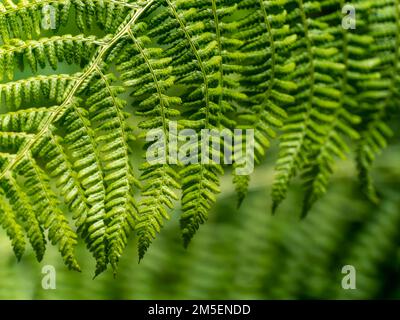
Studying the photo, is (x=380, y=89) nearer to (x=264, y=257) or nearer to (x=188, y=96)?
(x=188, y=96)

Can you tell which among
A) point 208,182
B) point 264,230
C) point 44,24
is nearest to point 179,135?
point 208,182

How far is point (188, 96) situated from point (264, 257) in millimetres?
1649

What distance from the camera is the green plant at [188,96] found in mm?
1019

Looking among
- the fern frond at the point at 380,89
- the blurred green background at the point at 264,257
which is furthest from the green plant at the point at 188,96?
the blurred green background at the point at 264,257

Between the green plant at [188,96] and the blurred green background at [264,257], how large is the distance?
1.48m

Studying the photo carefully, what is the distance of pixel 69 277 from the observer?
2637 millimetres

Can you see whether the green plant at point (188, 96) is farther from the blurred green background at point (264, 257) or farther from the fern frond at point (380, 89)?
the blurred green background at point (264, 257)

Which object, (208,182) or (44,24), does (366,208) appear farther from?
(44,24)

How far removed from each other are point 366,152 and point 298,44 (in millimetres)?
298

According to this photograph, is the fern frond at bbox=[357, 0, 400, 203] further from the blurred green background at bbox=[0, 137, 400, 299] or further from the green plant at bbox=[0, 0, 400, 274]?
the blurred green background at bbox=[0, 137, 400, 299]

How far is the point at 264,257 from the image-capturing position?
2543mm
